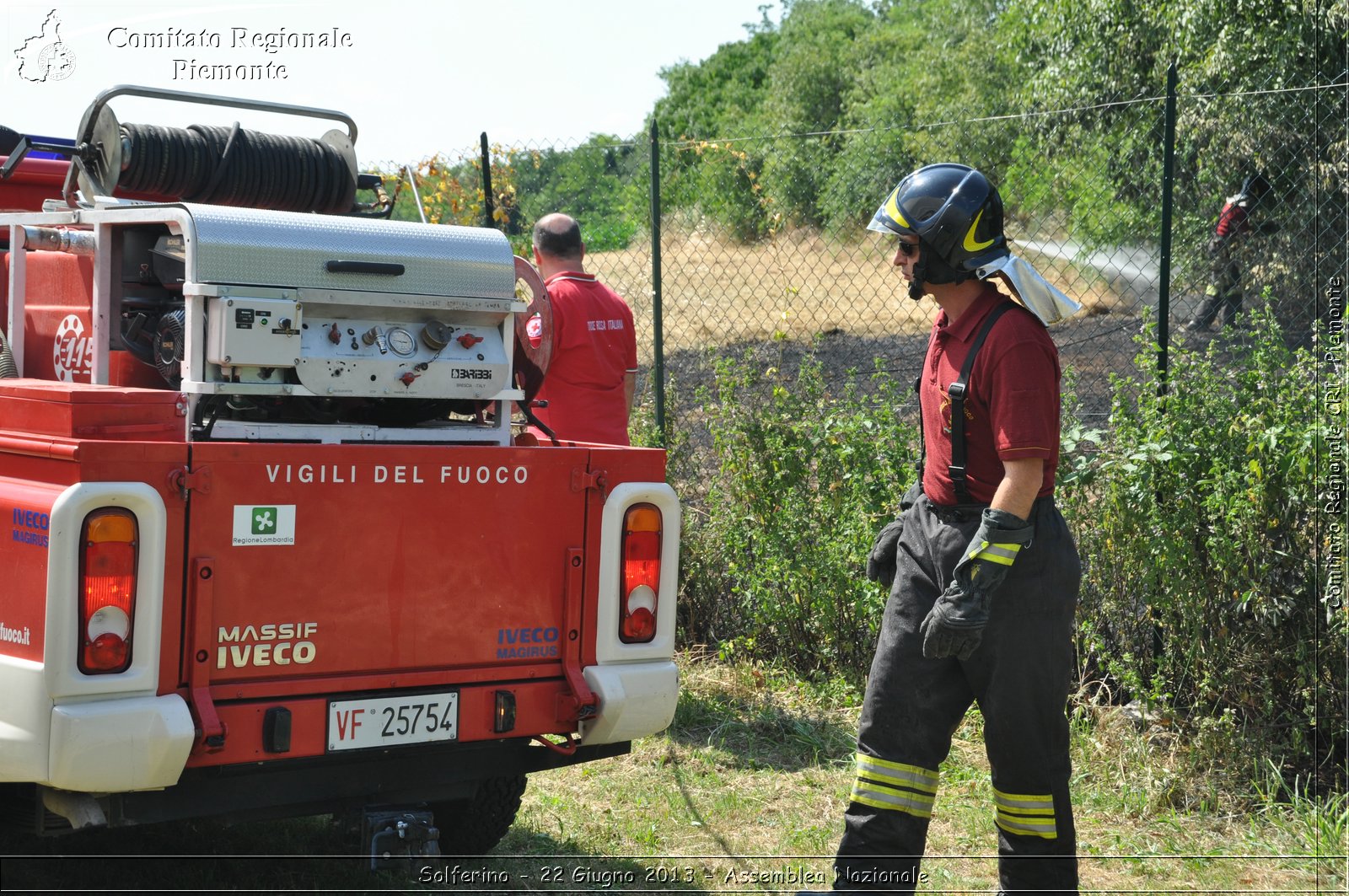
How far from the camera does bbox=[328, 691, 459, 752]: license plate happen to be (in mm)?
3564

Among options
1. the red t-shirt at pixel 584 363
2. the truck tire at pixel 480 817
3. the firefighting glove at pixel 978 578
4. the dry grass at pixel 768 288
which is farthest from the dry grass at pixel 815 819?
the dry grass at pixel 768 288

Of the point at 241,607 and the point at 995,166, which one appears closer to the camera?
the point at 241,607

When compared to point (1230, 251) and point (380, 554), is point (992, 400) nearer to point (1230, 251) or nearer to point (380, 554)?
point (380, 554)

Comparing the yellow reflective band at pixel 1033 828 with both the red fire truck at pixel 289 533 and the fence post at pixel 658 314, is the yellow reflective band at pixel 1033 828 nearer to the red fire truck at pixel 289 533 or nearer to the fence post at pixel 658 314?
the red fire truck at pixel 289 533

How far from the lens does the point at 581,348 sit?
5.71 m

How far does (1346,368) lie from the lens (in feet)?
14.4

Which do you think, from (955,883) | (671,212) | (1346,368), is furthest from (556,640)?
(671,212)

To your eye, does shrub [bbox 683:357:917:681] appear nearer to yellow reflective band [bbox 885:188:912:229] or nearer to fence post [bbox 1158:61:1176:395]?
fence post [bbox 1158:61:1176:395]

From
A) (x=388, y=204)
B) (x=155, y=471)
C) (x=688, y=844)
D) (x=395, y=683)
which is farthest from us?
(x=388, y=204)

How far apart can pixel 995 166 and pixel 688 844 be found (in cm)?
1343

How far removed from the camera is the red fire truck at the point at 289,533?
10.5 feet

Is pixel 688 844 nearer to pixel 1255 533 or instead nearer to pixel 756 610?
pixel 756 610

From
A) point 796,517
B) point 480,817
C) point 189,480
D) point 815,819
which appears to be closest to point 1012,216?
point 796,517

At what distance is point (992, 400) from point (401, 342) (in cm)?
176
